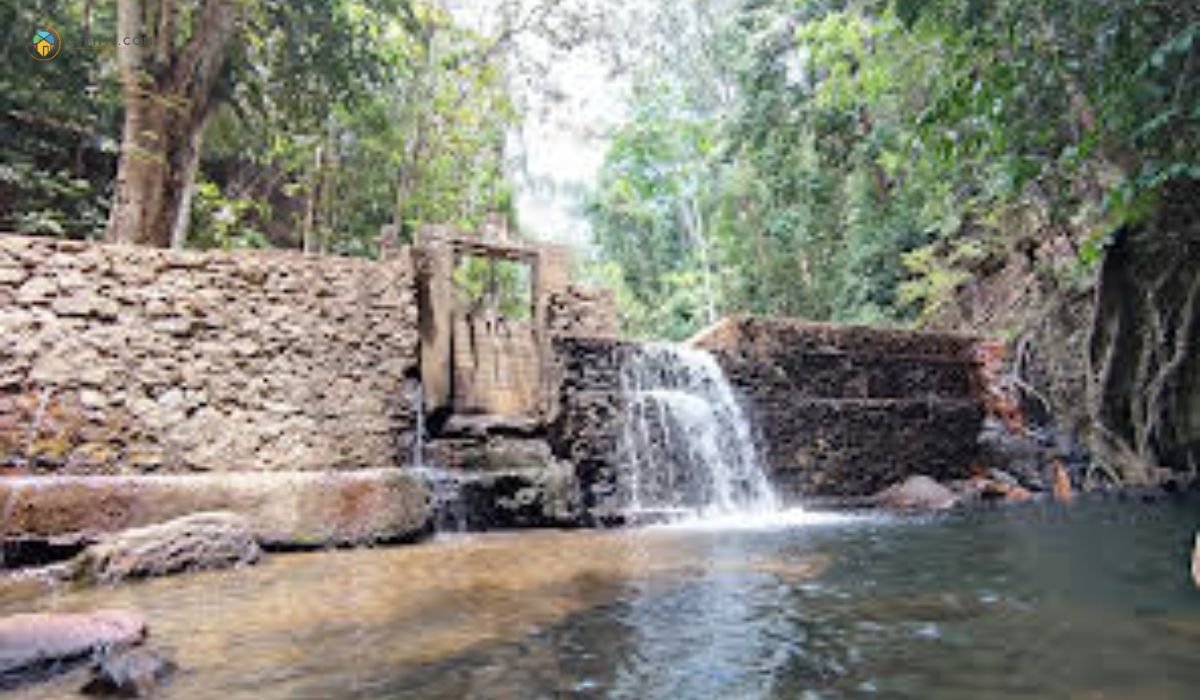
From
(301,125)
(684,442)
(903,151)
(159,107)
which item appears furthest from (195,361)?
(301,125)

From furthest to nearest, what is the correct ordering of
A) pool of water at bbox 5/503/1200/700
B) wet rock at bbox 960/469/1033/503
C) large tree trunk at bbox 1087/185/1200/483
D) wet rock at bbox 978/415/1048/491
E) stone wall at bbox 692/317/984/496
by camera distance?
wet rock at bbox 978/415/1048/491 < stone wall at bbox 692/317/984/496 < wet rock at bbox 960/469/1033/503 < large tree trunk at bbox 1087/185/1200/483 < pool of water at bbox 5/503/1200/700

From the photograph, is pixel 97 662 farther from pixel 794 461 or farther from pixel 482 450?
pixel 794 461

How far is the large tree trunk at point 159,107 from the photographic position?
598cm

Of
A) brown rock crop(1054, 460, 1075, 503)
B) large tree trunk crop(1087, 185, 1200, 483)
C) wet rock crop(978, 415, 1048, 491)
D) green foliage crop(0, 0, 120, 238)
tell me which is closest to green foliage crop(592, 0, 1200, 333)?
large tree trunk crop(1087, 185, 1200, 483)

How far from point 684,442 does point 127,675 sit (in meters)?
5.54

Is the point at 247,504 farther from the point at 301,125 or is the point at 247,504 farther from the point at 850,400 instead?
the point at 301,125

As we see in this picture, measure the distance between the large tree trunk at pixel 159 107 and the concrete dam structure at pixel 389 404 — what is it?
1.28 meters

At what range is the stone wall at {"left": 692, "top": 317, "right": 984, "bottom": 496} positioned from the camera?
25.3ft

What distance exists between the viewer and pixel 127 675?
5.73 feet

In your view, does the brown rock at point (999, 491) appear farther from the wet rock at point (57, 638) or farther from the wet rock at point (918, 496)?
the wet rock at point (57, 638)

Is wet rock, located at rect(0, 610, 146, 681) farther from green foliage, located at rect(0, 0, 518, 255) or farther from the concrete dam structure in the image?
green foliage, located at rect(0, 0, 518, 255)

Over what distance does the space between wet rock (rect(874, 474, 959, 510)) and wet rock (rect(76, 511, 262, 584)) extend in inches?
218

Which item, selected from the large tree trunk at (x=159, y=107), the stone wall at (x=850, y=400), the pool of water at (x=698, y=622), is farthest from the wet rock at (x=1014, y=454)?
the large tree trunk at (x=159, y=107)

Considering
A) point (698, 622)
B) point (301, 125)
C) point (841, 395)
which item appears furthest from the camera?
point (301, 125)
